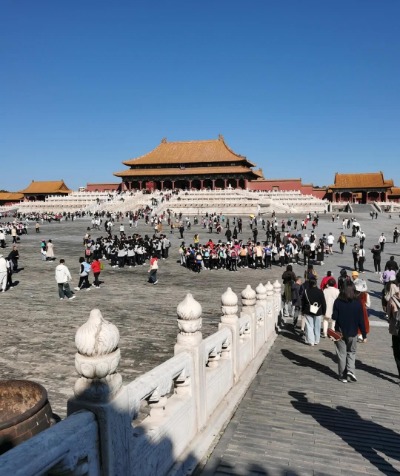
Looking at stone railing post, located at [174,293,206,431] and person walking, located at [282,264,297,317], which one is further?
person walking, located at [282,264,297,317]

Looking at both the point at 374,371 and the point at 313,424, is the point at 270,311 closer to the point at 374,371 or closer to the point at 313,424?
the point at 374,371

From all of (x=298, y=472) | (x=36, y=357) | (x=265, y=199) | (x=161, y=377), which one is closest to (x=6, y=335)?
(x=36, y=357)

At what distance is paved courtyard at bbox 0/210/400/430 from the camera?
710 cm

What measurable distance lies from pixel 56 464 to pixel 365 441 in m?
3.56

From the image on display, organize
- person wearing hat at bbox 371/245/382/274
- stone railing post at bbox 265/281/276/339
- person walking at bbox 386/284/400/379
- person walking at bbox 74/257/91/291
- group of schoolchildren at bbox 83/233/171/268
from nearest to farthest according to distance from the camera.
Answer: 1. person walking at bbox 386/284/400/379
2. stone railing post at bbox 265/281/276/339
3. person walking at bbox 74/257/91/291
4. person wearing hat at bbox 371/245/382/274
5. group of schoolchildren at bbox 83/233/171/268

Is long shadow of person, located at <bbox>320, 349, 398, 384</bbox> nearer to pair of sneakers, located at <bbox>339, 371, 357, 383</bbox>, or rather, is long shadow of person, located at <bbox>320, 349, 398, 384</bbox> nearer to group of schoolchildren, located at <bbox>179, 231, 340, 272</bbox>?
pair of sneakers, located at <bbox>339, 371, 357, 383</bbox>

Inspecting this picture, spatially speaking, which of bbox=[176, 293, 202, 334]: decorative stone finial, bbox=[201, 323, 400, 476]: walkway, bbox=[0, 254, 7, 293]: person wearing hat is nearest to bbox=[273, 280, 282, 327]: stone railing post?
bbox=[201, 323, 400, 476]: walkway

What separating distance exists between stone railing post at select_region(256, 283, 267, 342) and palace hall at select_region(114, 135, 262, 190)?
6323 centimetres

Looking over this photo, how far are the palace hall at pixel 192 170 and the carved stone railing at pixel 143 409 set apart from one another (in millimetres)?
66850

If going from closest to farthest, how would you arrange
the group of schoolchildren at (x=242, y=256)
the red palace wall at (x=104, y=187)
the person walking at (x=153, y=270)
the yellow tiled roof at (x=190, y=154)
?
the person walking at (x=153, y=270), the group of schoolchildren at (x=242, y=256), the yellow tiled roof at (x=190, y=154), the red palace wall at (x=104, y=187)

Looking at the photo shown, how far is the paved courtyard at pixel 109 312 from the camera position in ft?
23.3

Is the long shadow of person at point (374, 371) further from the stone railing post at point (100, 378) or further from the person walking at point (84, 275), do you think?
A: the person walking at point (84, 275)

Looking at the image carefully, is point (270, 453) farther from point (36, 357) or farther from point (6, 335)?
point (6, 335)

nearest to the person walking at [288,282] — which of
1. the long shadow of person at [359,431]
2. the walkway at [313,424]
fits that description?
the walkway at [313,424]
